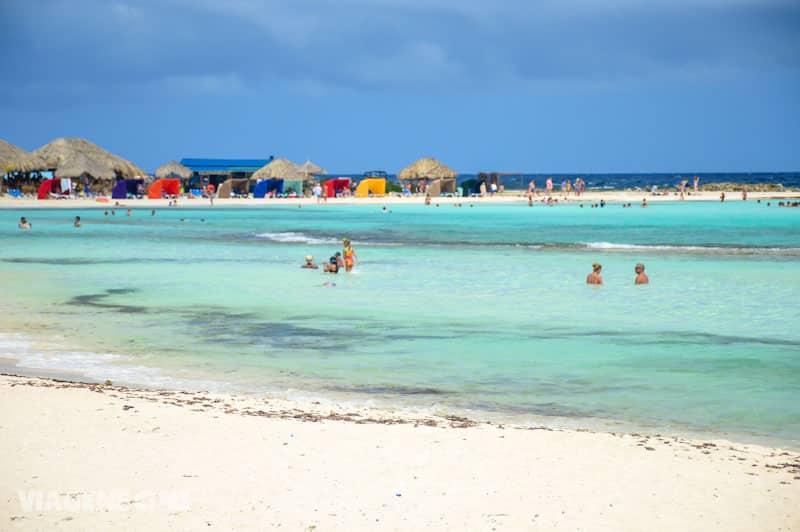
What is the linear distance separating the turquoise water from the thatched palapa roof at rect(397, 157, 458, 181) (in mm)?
42236

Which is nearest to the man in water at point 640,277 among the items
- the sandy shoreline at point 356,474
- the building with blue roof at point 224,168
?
the sandy shoreline at point 356,474

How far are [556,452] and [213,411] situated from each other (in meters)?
2.77

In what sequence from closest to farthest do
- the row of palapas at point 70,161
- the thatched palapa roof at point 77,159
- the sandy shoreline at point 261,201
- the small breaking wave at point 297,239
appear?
the small breaking wave at point 297,239 → the sandy shoreline at point 261,201 → the row of palapas at point 70,161 → the thatched palapa roof at point 77,159

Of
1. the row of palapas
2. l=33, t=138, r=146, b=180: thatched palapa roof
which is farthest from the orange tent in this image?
l=33, t=138, r=146, b=180: thatched palapa roof

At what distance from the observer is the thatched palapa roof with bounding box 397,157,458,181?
229ft

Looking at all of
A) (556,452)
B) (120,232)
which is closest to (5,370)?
(556,452)

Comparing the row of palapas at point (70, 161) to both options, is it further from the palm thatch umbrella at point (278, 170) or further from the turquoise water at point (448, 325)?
the turquoise water at point (448, 325)

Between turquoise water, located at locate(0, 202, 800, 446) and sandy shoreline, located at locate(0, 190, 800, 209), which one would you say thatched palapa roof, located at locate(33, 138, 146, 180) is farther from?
turquoise water, located at locate(0, 202, 800, 446)

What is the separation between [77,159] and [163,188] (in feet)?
19.4

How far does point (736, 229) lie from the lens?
35188 millimetres

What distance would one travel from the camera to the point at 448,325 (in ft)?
41.0

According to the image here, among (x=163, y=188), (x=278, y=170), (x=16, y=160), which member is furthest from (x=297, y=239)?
(x=278, y=170)

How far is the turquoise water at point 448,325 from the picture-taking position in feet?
27.9

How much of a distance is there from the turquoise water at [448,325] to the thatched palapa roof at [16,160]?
3056 centimetres
